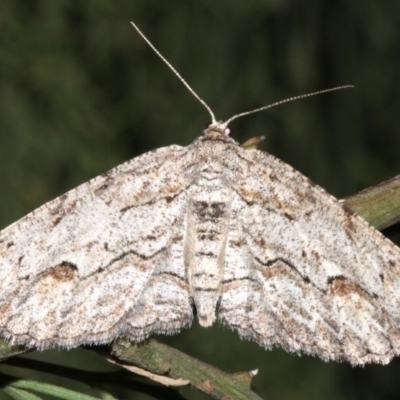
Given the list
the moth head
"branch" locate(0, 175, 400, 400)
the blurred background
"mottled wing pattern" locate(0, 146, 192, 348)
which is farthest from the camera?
the blurred background

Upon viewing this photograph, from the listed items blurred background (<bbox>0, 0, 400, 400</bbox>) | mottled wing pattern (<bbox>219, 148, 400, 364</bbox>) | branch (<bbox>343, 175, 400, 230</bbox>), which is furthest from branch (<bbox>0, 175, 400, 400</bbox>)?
blurred background (<bbox>0, 0, 400, 400</bbox>)

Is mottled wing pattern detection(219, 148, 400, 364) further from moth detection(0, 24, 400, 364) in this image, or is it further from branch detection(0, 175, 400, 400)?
branch detection(0, 175, 400, 400)

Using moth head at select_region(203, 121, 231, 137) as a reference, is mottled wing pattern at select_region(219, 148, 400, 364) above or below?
below

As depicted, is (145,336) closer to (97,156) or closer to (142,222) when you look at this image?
(142,222)

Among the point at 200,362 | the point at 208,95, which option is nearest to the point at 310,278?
the point at 200,362

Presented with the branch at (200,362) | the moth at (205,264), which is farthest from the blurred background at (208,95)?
the branch at (200,362)

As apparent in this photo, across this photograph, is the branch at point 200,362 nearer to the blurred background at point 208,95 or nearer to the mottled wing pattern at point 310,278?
the mottled wing pattern at point 310,278

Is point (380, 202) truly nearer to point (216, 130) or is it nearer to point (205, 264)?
point (205, 264)
